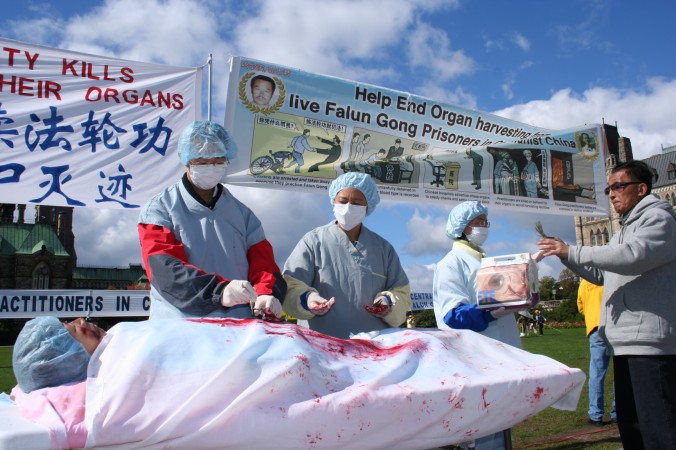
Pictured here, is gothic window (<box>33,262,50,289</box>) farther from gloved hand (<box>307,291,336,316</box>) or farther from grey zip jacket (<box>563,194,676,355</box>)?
grey zip jacket (<box>563,194,676,355</box>)

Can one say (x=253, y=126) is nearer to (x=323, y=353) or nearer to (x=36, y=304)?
(x=36, y=304)

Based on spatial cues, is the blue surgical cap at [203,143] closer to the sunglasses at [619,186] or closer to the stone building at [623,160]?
the sunglasses at [619,186]

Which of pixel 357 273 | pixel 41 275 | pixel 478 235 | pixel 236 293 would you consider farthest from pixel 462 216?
pixel 41 275

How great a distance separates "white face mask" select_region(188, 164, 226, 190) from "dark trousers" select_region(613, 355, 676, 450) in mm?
2455

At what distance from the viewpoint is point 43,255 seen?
68688 millimetres

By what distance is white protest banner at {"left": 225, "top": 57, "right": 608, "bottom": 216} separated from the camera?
4.54 meters

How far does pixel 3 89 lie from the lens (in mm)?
3965

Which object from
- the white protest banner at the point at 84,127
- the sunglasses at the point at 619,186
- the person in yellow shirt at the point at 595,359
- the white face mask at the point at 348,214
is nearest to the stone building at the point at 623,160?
the person in yellow shirt at the point at 595,359

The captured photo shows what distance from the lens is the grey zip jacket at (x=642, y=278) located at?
2961mm

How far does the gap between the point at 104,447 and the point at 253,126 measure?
321cm

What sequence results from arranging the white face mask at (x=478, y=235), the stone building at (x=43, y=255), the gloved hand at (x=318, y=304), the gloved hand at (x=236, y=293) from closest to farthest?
the gloved hand at (x=236, y=293) → the gloved hand at (x=318, y=304) → the white face mask at (x=478, y=235) → the stone building at (x=43, y=255)

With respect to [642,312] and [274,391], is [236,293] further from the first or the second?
[642,312]

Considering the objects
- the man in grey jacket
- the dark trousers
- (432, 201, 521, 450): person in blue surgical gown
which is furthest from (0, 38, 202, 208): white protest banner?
the dark trousers

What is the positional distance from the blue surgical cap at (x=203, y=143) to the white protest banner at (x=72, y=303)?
218 centimetres
